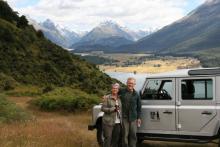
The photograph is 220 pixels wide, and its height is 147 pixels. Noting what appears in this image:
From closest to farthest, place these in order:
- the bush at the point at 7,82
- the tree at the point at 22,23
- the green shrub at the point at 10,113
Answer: the green shrub at the point at 10,113 → the bush at the point at 7,82 → the tree at the point at 22,23

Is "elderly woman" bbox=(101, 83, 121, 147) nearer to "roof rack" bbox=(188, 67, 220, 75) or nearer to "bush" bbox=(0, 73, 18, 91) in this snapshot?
"roof rack" bbox=(188, 67, 220, 75)

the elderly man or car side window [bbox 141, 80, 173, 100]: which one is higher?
car side window [bbox 141, 80, 173, 100]

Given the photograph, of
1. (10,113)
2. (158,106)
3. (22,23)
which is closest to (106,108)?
(158,106)

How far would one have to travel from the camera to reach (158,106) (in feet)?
45.8

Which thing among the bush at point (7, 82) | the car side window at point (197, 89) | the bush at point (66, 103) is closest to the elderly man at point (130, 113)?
the car side window at point (197, 89)

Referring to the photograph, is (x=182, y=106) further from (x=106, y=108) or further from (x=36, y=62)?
(x=36, y=62)

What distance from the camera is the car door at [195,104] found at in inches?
511

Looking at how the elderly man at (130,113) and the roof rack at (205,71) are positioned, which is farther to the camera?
the elderly man at (130,113)

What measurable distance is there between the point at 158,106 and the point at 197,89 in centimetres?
134

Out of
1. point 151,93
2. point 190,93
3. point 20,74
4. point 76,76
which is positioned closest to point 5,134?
point 151,93

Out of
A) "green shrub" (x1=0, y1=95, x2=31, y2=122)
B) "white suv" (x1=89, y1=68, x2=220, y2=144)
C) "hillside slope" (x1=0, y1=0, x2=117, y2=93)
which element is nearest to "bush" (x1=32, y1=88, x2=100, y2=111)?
"green shrub" (x1=0, y1=95, x2=31, y2=122)

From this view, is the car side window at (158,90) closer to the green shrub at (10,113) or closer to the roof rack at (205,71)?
the roof rack at (205,71)

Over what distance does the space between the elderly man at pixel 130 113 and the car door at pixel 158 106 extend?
739mm

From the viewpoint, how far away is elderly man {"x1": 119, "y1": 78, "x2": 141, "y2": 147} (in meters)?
13.3
